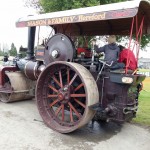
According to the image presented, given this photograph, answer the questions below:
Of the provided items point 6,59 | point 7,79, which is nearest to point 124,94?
point 7,79

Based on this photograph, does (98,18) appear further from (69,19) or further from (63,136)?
(63,136)

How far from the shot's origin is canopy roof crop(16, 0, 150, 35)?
4066mm

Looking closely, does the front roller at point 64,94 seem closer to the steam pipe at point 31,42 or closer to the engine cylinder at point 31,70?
the engine cylinder at point 31,70

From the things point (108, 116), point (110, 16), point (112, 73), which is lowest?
point (108, 116)

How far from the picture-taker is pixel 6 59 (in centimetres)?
766

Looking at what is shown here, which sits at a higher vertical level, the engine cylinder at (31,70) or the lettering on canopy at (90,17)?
the lettering on canopy at (90,17)

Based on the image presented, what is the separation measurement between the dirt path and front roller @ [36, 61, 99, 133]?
0.72 feet

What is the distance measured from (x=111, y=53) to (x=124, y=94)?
0.81 meters

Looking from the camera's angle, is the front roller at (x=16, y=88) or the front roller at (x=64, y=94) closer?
the front roller at (x=64, y=94)

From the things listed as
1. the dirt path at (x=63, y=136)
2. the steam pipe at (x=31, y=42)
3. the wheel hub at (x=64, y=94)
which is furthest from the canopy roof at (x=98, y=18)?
the dirt path at (x=63, y=136)

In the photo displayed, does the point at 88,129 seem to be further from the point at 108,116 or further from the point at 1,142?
the point at 1,142

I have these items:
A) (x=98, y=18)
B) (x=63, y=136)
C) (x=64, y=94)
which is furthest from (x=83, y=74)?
(x=63, y=136)

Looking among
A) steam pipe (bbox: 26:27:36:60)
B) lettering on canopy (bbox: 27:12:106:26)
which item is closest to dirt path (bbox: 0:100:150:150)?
steam pipe (bbox: 26:27:36:60)

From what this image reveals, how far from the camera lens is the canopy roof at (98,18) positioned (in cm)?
407
